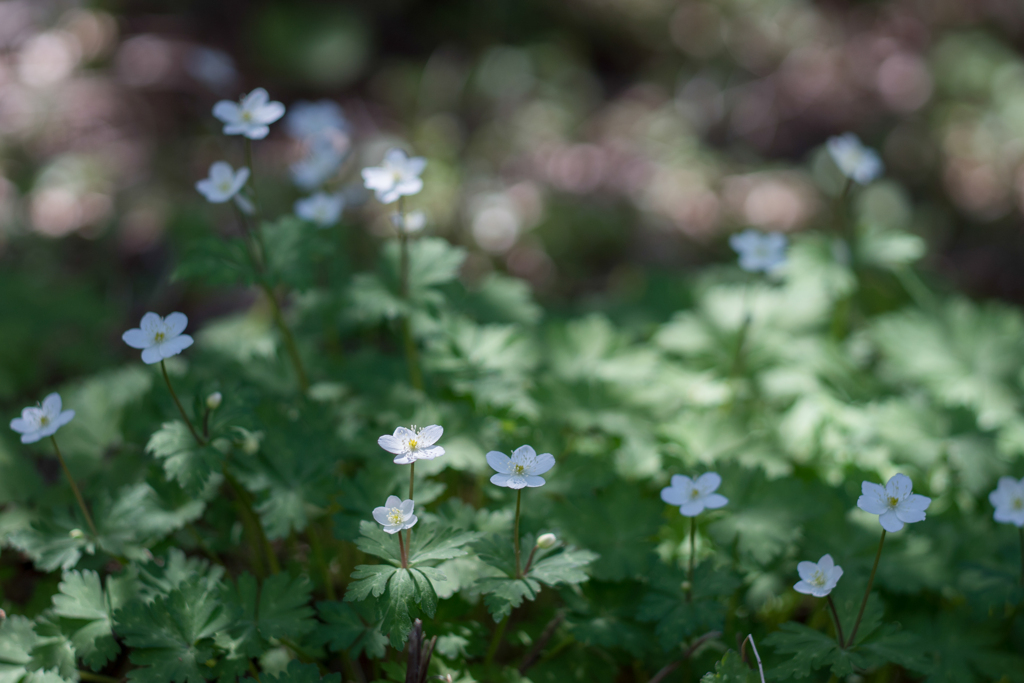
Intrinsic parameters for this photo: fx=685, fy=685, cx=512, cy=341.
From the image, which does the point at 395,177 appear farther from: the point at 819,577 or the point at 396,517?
the point at 819,577

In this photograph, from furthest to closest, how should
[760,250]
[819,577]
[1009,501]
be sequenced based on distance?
[760,250]
[1009,501]
[819,577]

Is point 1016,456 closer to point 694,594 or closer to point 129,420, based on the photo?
point 694,594

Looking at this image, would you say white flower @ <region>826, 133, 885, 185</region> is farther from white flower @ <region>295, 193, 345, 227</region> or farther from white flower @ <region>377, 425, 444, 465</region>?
white flower @ <region>377, 425, 444, 465</region>

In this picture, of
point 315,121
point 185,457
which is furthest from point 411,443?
point 315,121

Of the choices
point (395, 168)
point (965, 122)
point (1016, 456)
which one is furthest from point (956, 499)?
A: point (965, 122)

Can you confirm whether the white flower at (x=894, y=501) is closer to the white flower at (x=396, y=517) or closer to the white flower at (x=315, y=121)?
the white flower at (x=396, y=517)
